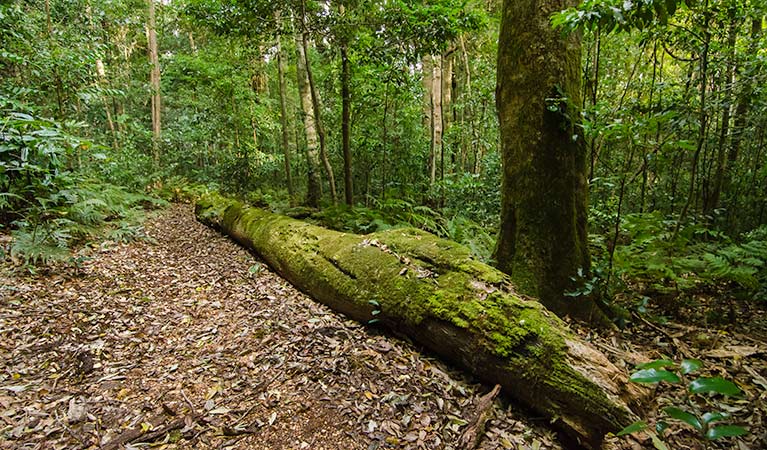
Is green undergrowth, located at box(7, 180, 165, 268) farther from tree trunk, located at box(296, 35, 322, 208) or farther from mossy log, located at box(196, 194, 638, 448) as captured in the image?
tree trunk, located at box(296, 35, 322, 208)

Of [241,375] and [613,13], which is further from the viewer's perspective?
[241,375]

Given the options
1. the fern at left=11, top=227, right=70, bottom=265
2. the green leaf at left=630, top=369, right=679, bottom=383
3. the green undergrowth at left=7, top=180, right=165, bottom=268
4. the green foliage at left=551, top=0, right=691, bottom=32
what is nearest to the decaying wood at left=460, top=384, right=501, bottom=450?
the green leaf at left=630, top=369, right=679, bottom=383

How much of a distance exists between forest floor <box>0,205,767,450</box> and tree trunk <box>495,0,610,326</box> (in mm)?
705

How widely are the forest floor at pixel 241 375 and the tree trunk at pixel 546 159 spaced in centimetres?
71

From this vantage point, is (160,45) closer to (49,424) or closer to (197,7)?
(197,7)

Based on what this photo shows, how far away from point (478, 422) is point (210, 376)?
2.13m

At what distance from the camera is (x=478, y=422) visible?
233cm

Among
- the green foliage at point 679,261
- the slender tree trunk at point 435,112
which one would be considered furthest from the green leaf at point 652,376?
the slender tree trunk at point 435,112

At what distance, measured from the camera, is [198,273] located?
5082 millimetres

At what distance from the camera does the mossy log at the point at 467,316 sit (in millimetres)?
2209

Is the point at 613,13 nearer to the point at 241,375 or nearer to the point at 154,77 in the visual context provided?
the point at 241,375

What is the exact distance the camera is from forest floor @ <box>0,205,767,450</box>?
231cm

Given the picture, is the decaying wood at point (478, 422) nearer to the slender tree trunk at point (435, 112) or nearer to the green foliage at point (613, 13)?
the green foliage at point (613, 13)

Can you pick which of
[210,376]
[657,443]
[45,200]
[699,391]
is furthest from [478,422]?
[45,200]
